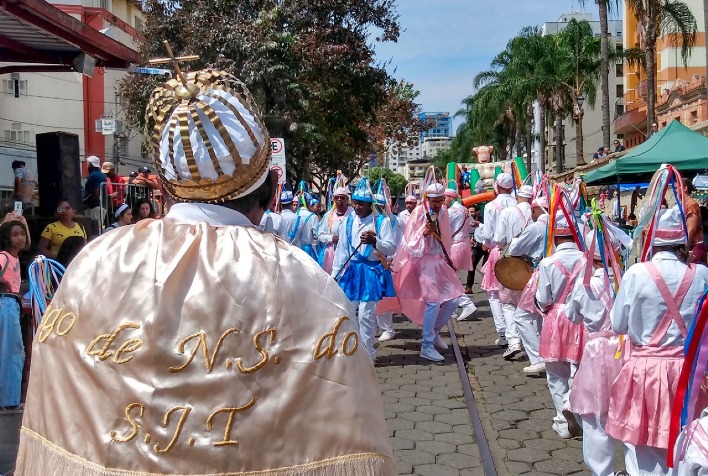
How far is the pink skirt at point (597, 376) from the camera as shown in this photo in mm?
4688

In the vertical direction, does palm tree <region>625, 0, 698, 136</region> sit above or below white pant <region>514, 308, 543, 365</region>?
above

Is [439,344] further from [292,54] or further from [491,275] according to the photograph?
[292,54]

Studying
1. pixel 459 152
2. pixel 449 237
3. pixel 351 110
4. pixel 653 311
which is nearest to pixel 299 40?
pixel 351 110

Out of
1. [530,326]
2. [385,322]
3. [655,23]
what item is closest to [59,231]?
[385,322]

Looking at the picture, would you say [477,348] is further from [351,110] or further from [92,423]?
[351,110]

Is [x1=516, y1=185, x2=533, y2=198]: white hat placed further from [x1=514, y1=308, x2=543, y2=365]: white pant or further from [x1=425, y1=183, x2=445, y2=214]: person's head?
[x1=514, y1=308, x2=543, y2=365]: white pant

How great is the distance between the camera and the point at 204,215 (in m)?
2.27

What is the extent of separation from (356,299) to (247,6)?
1077cm

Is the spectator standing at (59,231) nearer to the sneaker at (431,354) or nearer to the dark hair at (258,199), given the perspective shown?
the sneaker at (431,354)

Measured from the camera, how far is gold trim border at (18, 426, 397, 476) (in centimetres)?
201

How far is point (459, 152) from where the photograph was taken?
3164 inches

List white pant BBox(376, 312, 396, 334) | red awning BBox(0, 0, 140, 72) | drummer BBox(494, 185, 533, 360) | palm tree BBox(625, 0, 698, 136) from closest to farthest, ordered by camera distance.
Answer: red awning BBox(0, 0, 140, 72) → drummer BBox(494, 185, 533, 360) → white pant BBox(376, 312, 396, 334) → palm tree BBox(625, 0, 698, 136)

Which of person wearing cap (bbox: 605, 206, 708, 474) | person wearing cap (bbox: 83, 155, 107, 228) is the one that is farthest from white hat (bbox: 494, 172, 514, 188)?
person wearing cap (bbox: 605, 206, 708, 474)

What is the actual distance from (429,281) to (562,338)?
10.9 feet
